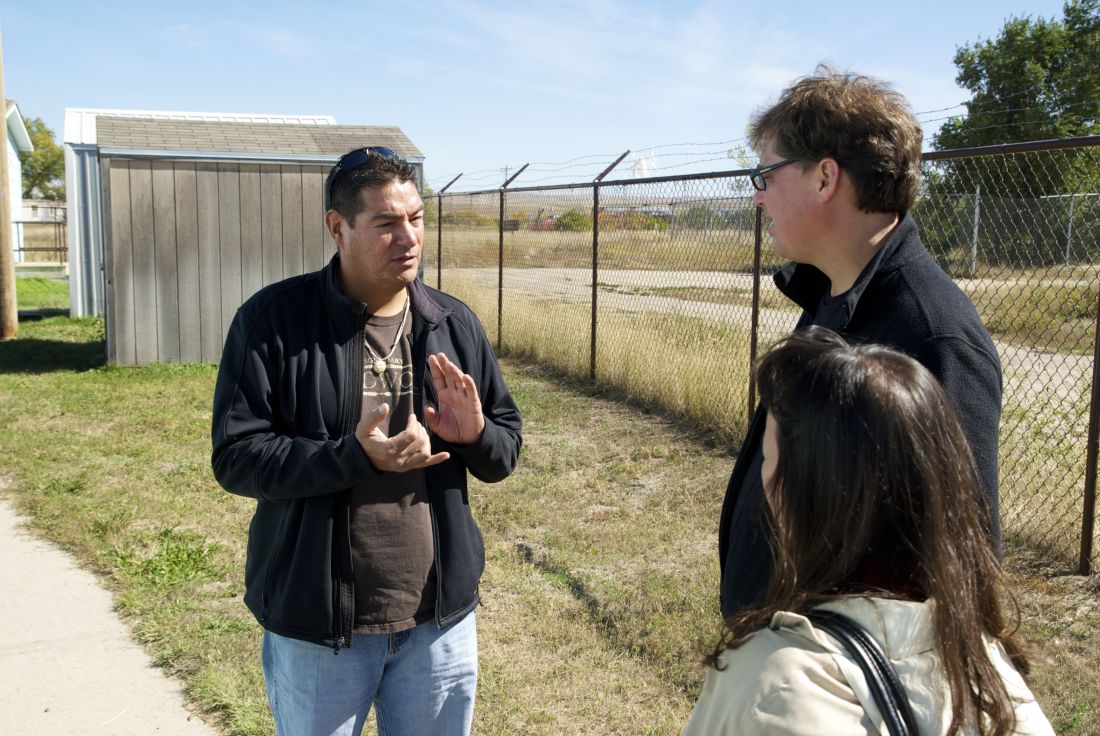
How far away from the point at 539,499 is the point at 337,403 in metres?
4.02

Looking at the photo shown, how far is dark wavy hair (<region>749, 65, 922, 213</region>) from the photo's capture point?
190 centimetres

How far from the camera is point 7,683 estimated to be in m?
3.94

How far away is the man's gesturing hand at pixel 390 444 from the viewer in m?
2.10

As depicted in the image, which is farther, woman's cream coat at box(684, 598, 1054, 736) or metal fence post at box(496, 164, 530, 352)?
metal fence post at box(496, 164, 530, 352)

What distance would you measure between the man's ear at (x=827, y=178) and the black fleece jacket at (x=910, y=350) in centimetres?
15

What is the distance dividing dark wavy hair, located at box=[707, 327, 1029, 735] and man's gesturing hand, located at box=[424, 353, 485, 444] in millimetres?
1141

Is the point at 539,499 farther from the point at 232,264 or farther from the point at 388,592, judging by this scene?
the point at 232,264

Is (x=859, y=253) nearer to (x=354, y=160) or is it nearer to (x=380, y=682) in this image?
(x=354, y=160)

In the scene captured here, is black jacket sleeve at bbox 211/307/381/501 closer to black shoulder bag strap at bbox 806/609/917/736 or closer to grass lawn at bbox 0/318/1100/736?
black shoulder bag strap at bbox 806/609/917/736

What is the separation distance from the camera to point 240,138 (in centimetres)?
1170

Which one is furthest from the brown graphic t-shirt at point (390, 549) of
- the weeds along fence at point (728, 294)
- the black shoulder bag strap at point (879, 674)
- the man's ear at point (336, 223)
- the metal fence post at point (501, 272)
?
the metal fence post at point (501, 272)

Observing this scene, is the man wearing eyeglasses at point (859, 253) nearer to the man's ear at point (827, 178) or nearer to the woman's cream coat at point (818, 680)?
the man's ear at point (827, 178)

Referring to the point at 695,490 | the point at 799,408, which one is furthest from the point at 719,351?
the point at 799,408

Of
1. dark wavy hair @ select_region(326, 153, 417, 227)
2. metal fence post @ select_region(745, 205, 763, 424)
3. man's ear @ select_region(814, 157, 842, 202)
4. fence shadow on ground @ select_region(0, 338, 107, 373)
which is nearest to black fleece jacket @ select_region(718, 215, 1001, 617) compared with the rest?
man's ear @ select_region(814, 157, 842, 202)
